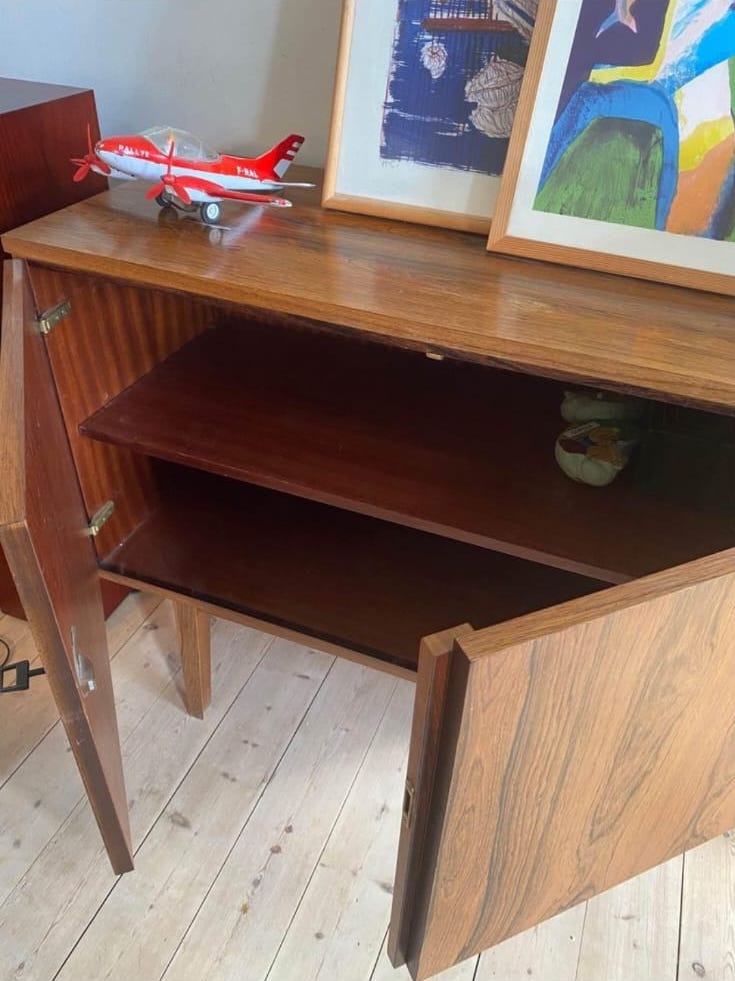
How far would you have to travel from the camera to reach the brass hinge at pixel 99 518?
3.26ft

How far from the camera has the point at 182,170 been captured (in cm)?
89

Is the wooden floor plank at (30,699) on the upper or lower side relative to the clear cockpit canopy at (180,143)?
lower

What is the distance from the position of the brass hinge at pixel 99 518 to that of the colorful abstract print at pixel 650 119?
0.67 metres

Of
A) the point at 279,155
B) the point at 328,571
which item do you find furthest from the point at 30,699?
the point at 279,155

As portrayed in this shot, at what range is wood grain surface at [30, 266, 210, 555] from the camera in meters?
0.91

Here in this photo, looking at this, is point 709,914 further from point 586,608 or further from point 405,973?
point 586,608

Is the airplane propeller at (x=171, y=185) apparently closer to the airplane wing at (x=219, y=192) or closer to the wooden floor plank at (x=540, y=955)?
the airplane wing at (x=219, y=192)

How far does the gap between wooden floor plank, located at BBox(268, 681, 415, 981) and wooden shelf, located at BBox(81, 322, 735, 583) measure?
0.54 meters

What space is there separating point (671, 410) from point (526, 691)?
583mm

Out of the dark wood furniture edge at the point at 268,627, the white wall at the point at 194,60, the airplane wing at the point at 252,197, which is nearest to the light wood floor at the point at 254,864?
A: the dark wood furniture edge at the point at 268,627

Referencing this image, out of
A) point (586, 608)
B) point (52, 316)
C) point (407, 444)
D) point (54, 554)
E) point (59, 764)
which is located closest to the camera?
point (586, 608)

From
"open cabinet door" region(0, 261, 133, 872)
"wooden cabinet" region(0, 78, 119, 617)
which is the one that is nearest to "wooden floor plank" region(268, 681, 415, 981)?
"open cabinet door" region(0, 261, 133, 872)

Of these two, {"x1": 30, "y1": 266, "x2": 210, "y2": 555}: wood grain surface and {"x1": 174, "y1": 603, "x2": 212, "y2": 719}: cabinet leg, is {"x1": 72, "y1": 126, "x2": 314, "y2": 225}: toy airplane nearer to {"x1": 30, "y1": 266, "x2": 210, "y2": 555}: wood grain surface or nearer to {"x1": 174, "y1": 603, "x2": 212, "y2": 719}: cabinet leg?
{"x1": 30, "y1": 266, "x2": 210, "y2": 555}: wood grain surface

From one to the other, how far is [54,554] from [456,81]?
68cm
